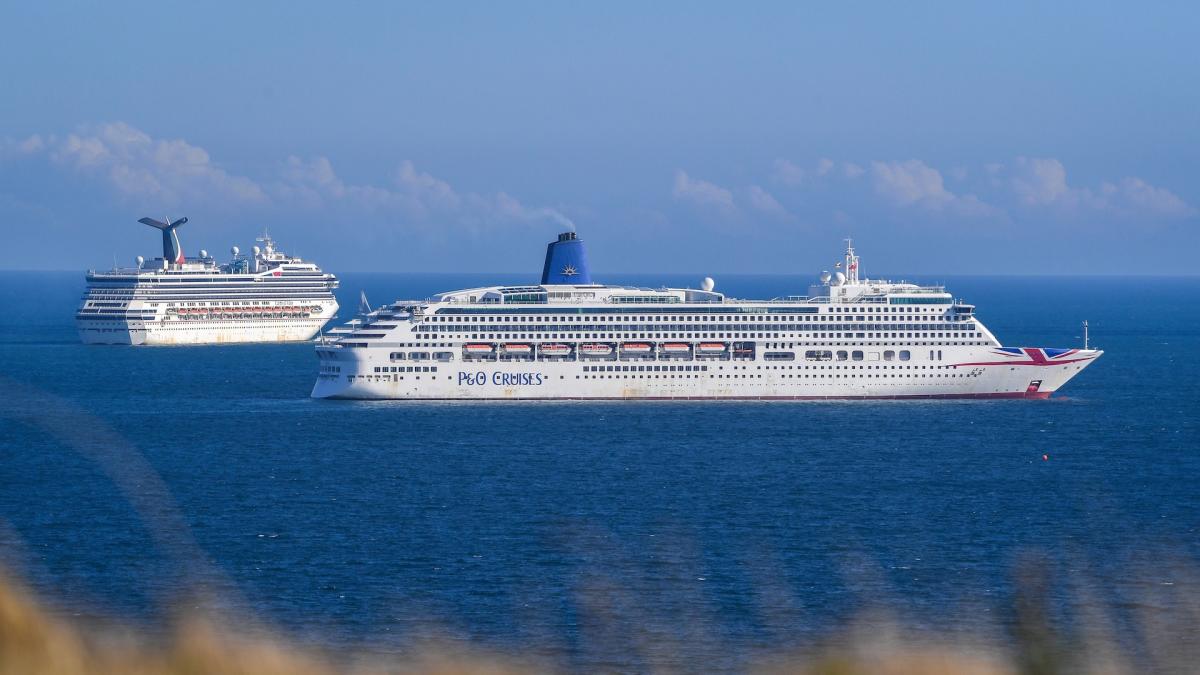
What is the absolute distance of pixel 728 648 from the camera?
25.1 m

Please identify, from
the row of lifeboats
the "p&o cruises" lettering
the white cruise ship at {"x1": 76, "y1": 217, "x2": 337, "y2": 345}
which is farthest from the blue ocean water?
the white cruise ship at {"x1": 76, "y1": 217, "x2": 337, "y2": 345}

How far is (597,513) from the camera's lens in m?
38.2

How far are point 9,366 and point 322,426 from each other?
3874 centimetres

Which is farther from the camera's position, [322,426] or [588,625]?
[322,426]

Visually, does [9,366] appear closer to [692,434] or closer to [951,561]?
[692,434]

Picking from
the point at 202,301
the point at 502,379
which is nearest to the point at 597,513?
the point at 502,379

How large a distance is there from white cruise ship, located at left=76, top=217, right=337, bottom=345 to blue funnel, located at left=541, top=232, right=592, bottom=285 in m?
41.2

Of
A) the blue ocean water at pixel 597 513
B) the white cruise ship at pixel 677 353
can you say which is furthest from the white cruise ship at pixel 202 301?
the white cruise ship at pixel 677 353

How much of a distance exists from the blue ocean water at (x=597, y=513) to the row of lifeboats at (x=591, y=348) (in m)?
2.46

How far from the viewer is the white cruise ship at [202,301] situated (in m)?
105

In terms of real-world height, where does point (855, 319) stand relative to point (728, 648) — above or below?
above

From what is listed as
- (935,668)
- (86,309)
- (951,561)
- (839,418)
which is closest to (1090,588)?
(951,561)

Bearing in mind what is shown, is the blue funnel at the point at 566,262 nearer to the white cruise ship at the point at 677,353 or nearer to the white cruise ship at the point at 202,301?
the white cruise ship at the point at 677,353

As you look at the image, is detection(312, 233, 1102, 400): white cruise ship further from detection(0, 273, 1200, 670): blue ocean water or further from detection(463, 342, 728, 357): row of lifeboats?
detection(0, 273, 1200, 670): blue ocean water
